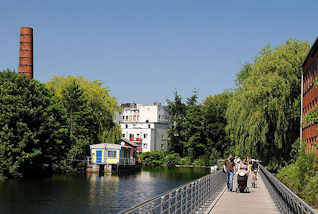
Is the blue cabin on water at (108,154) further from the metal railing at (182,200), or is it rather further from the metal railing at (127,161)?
the metal railing at (182,200)

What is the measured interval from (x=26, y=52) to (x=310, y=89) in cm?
3879

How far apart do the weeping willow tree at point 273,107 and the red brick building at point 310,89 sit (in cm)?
152

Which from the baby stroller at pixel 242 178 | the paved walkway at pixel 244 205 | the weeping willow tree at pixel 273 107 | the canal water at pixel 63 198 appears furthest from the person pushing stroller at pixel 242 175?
the weeping willow tree at pixel 273 107

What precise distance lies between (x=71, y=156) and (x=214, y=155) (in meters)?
38.4

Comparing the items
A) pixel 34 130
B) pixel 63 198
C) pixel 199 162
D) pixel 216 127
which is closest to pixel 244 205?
pixel 63 198

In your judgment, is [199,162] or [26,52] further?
[199,162]

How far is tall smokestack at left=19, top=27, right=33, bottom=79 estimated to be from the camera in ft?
210

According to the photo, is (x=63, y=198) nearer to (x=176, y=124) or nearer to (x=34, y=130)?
(x=34, y=130)

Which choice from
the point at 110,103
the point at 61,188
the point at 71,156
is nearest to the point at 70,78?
the point at 110,103

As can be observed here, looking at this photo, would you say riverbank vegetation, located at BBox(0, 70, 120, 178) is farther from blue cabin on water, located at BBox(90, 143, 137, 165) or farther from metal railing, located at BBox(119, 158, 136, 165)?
metal railing, located at BBox(119, 158, 136, 165)

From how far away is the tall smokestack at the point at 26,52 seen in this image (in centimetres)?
6388

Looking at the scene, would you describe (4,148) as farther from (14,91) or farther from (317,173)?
(317,173)

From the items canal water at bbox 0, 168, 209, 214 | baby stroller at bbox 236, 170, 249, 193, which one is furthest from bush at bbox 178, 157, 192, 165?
baby stroller at bbox 236, 170, 249, 193

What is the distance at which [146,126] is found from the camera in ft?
433
